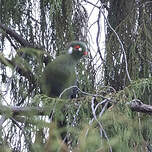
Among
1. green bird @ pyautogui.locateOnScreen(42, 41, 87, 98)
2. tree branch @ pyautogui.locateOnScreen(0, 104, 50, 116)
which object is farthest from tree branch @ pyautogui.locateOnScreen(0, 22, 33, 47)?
tree branch @ pyautogui.locateOnScreen(0, 104, 50, 116)

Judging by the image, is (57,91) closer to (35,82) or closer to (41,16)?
(35,82)

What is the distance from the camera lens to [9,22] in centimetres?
243

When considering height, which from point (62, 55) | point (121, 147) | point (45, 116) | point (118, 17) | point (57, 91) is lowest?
point (121, 147)

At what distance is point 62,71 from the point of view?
2471 mm

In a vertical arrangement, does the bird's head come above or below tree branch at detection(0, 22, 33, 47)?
below

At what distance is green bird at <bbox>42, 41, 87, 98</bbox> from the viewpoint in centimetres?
237

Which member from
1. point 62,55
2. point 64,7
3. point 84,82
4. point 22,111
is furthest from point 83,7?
point 22,111

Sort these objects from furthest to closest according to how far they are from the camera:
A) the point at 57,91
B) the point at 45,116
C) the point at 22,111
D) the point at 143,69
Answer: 1. the point at 57,91
2. the point at 143,69
3. the point at 22,111
4. the point at 45,116

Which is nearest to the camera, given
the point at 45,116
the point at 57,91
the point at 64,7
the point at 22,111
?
the point at 45,116

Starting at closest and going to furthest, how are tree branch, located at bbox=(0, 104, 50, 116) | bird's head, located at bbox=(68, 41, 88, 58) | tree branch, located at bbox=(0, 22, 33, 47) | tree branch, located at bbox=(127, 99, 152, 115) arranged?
tree branch, located at bbox=(0, 104, 50, 116)
tree branch, located at bbox=(127, 99, 152, 115)
bird's head, located at bbox=(68, 41, 88, 58)
tree branch, located at bbox=(0, 22, 33, 47)

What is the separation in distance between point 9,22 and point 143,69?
0.76 m

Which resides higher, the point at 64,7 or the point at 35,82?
the point at 64,7

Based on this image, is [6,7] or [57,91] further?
[57,91]

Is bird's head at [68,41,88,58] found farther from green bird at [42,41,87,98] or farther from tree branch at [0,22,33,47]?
tree branch at [0,22,33,47]
